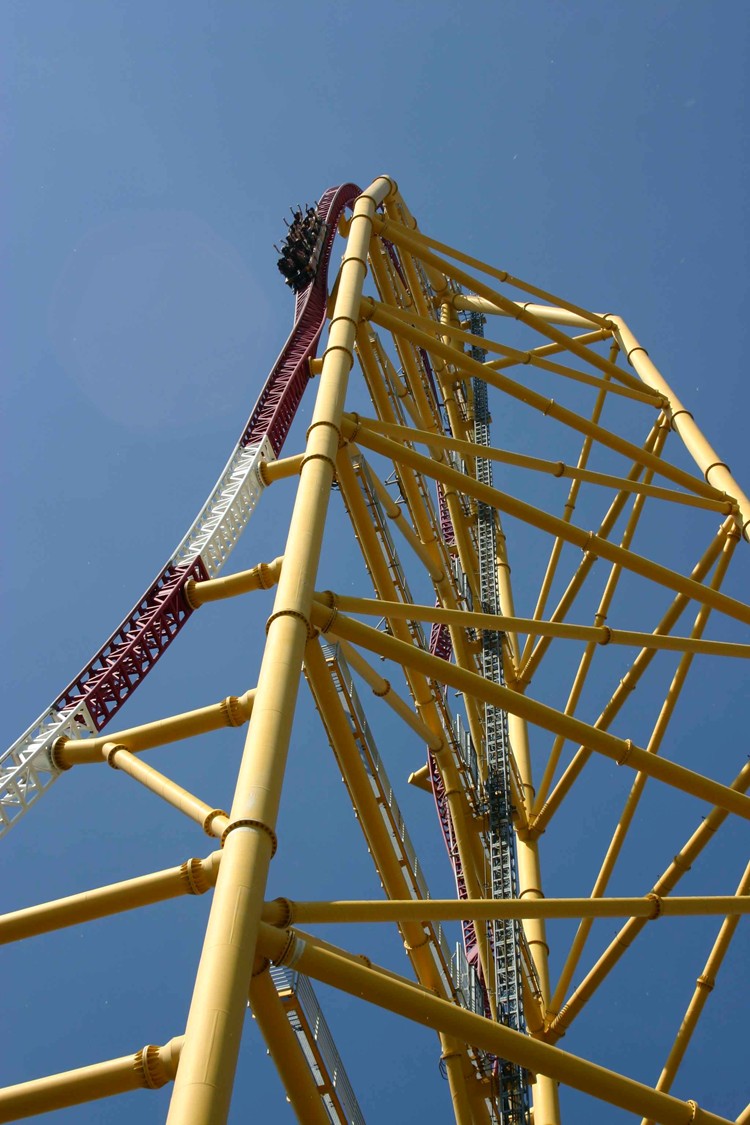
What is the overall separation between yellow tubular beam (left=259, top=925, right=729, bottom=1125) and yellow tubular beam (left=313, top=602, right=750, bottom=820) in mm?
2536

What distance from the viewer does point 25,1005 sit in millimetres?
34719

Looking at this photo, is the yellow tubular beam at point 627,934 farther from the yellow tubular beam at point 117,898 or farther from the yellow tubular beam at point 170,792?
the yellow tubular beam at point 117,898

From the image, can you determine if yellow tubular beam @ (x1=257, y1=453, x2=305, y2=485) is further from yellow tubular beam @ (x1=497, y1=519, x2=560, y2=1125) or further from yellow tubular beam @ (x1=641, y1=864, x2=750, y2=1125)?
yellow tubular beam @ (x1=641, y1=864, x2=750, y2=1125)

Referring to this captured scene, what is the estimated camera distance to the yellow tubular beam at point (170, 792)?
7.68m

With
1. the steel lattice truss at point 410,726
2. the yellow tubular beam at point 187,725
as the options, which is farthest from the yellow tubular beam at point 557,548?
the yellow tubular beam at point 187,725

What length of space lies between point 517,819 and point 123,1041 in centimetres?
2475

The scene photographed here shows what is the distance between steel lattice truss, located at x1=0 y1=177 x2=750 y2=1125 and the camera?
6293mm

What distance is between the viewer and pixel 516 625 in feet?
31.3

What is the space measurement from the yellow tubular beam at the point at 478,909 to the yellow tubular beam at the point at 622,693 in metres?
5.12

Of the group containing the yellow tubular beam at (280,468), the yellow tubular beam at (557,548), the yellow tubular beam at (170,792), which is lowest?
the yellow tubular beam at (170,792)

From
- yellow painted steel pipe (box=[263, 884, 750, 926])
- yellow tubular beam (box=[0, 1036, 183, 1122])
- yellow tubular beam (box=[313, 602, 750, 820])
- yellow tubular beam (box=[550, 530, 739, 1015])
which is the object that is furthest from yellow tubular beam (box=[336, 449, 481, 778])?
yellow tubular beam (box=[0, 1036, 183, 1122])

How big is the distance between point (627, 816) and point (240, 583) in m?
5.89

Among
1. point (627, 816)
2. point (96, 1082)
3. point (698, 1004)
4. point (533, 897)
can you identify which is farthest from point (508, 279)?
point (96, 1082)

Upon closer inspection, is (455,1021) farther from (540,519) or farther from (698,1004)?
(698,1004)
